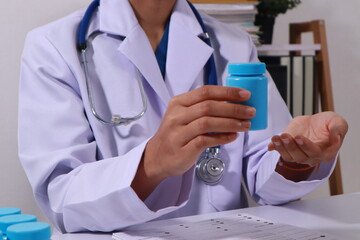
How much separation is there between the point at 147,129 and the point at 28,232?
451 mm

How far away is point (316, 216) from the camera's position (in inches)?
39.8

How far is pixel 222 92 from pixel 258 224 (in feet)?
0.85

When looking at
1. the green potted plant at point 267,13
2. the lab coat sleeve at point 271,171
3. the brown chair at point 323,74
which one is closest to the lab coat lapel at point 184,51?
the lab coat sleeve at point 271,171

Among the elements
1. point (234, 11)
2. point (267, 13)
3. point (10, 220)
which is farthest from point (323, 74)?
point (10, 220)

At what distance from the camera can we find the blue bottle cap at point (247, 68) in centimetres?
80

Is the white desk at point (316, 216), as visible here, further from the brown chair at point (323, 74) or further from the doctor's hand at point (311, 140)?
the brown chair at point (323, 74)

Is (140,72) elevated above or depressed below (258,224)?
above

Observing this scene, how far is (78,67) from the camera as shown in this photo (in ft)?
3.59

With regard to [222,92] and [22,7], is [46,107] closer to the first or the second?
[22,7]

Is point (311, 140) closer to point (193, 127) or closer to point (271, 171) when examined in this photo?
point (271, 171)

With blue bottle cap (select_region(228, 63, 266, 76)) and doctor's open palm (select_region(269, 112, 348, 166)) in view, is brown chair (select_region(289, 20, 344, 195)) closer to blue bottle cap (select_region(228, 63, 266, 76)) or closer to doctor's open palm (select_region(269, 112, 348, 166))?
doctor's open palm (select_region(269, 112, 348, 166))

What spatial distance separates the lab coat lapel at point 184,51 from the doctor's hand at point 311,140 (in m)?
0.25

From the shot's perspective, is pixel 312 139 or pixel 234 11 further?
pixel 234 11

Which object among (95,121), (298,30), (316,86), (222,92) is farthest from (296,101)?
(222,92)
